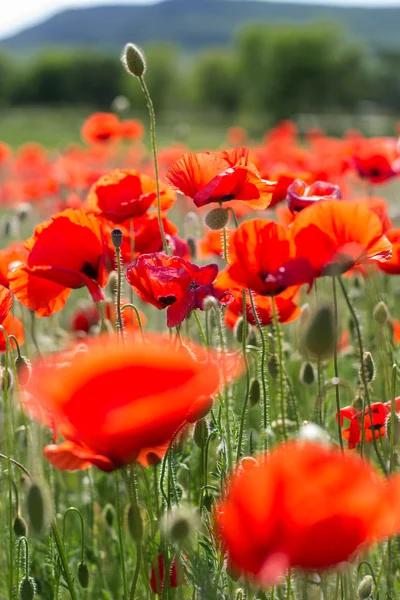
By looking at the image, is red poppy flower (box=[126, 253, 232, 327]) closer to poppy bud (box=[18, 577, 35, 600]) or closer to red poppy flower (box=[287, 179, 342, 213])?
red poppy flower (box=[287, 179, 342, 213])

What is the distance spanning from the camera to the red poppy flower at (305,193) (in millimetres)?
1674

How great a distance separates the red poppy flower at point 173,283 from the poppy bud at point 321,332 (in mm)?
499

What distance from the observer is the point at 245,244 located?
50.0 inches

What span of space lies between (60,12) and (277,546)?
204847 mm

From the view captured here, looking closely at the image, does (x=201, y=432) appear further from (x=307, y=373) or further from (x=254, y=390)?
(x=307, y=373)

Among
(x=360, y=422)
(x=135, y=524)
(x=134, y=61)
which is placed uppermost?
(x=134, y=61)

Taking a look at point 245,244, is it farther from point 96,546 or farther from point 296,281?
point 96,546

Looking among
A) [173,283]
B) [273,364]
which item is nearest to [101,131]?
[273,364]

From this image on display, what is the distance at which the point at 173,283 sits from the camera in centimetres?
150

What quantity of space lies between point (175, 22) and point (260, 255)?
19141 cm

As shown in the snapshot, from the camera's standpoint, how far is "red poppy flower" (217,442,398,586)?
765mm

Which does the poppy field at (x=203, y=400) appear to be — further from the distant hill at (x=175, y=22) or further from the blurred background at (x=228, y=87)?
the distant hill at (x=175, y=22)

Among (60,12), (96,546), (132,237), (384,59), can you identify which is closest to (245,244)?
(132,237)

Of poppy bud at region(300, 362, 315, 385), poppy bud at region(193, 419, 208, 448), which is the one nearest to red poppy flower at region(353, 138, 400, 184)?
poppy bud at region(300, 362, 315, 385)
